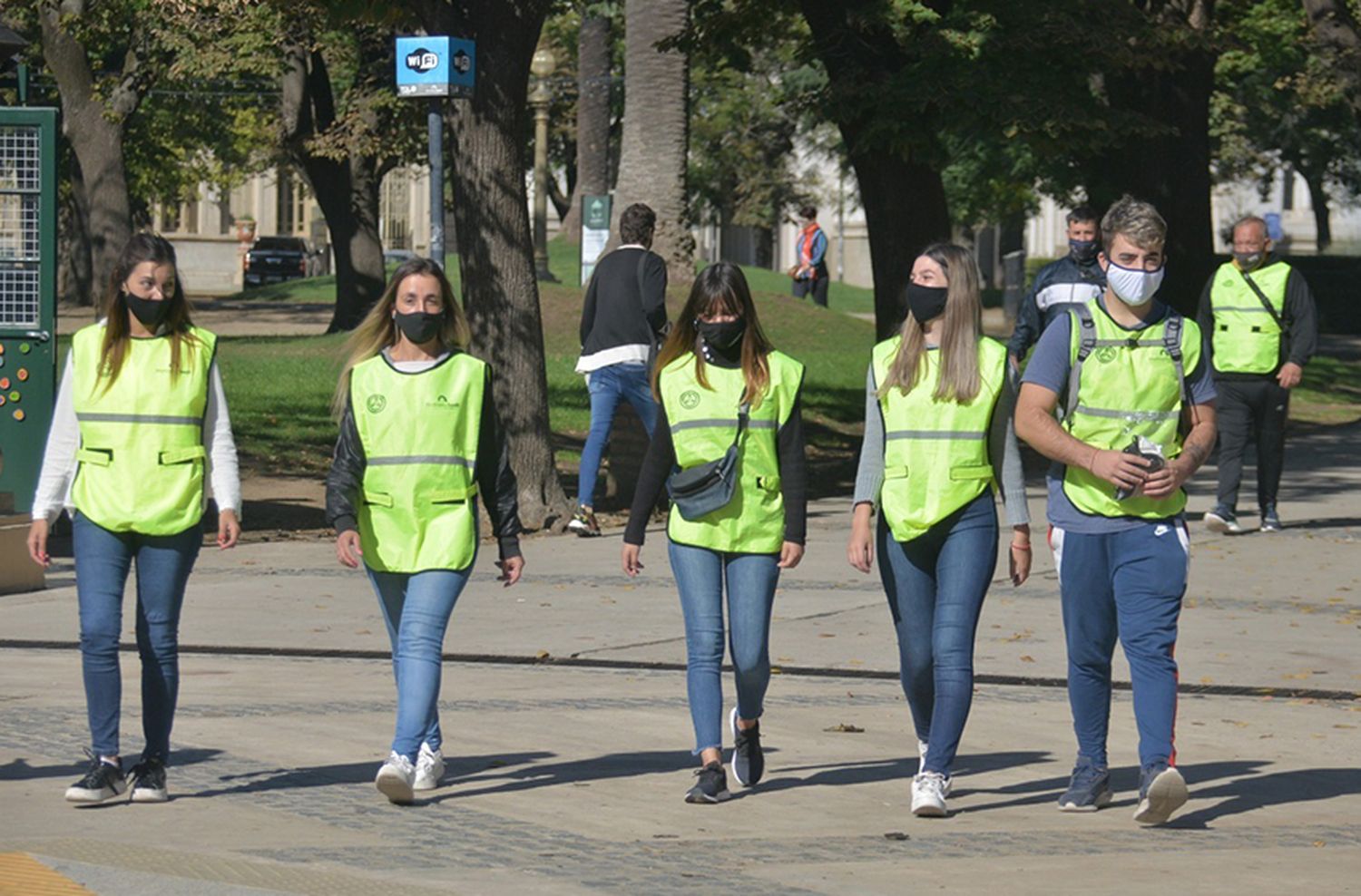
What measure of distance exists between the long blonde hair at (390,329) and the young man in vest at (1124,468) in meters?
1.71

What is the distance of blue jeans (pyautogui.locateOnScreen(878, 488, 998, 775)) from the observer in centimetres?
687

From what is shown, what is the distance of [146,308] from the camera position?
22.9ft

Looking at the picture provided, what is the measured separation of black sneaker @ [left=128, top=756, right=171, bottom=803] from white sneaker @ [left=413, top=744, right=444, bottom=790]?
2.47 feet

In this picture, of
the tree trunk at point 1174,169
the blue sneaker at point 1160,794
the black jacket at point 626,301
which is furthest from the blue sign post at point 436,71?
the tree trunk at point 1174,169

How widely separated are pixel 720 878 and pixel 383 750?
2.11 m

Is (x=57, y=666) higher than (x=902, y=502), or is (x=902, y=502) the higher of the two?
(x=902, y=502)

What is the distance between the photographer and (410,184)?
9875cm

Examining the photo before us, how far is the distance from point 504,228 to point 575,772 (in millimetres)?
7387

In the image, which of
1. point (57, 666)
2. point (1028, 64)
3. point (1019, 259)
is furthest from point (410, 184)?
point (57, 666)

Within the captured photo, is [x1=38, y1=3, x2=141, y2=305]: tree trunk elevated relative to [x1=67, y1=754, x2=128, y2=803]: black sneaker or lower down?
elevated

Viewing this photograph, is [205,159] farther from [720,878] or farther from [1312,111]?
[720,878]

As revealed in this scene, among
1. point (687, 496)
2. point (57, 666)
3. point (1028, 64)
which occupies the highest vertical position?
point (1028, 64)

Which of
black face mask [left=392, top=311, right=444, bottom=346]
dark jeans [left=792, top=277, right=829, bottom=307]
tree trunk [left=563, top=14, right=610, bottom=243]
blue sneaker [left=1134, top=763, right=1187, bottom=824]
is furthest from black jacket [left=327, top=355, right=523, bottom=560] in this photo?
tree trunk [left=563, top=14, right=610, bottom=243]

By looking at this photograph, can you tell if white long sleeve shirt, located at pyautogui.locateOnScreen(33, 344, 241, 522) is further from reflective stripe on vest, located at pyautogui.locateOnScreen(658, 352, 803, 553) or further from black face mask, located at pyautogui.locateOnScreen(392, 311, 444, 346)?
reflective stripe on vest, located at pyautogui.locateOnScreen(658, 352, 803, 553)
